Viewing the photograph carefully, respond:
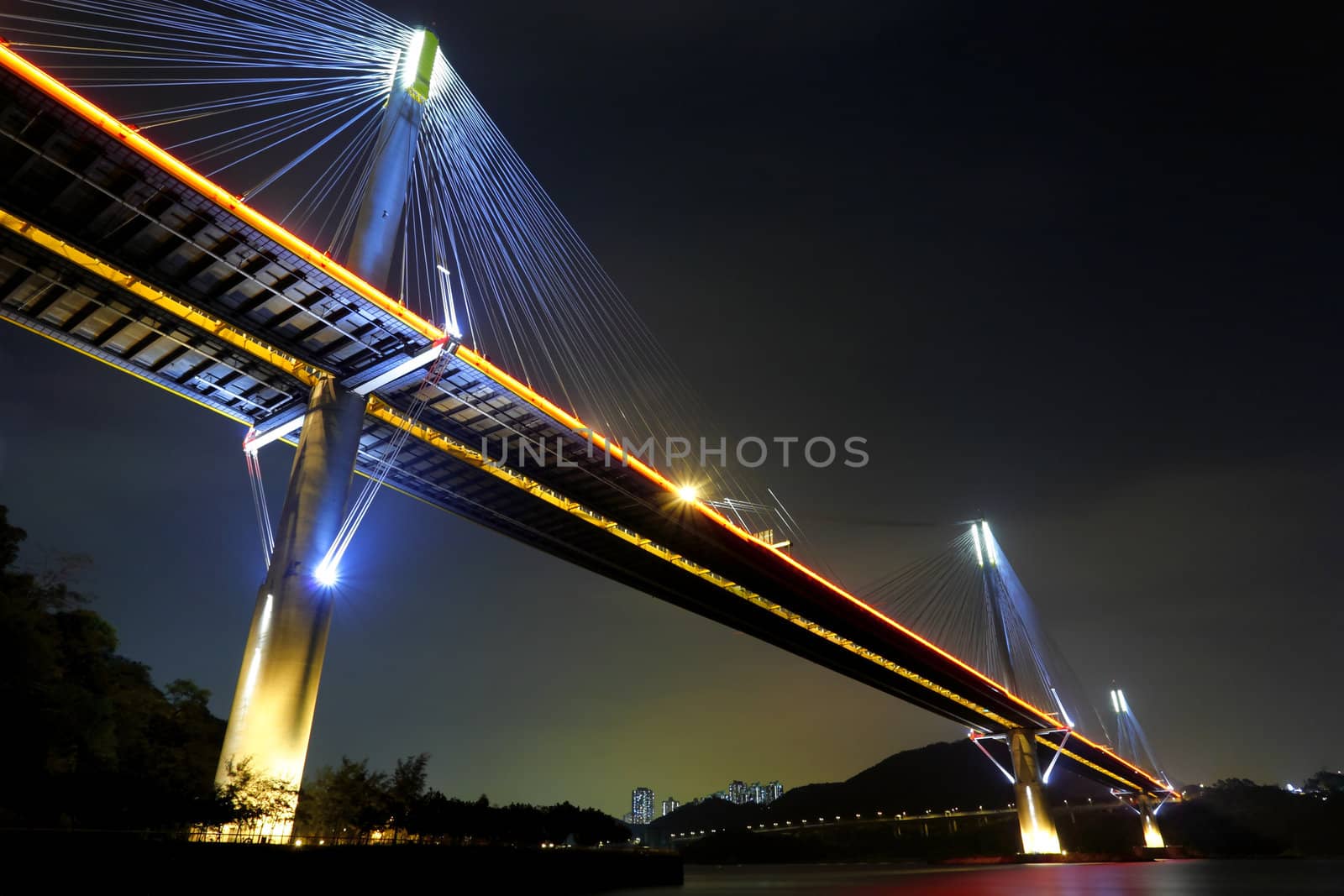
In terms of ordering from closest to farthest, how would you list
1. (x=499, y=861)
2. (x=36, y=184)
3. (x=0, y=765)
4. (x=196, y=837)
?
(x=196, y=837) → (x=0, y=765) → (x=36, y=184) → (x=499, y=861)

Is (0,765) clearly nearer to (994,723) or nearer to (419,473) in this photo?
(419,473)

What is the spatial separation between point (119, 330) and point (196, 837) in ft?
46.4

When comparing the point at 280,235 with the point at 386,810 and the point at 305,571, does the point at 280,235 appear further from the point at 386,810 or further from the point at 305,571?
the point at 386,810

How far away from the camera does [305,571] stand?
Result: 1786cm

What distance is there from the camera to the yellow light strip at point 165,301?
17.1m

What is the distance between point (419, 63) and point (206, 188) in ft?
33.0

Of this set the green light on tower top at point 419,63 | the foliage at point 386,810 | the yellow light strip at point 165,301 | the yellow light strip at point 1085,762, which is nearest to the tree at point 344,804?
the foliage at point 386,810

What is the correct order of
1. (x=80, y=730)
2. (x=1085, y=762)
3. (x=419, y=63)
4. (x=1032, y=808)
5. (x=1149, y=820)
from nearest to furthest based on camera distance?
(x=80, y=730) < (x=419, y=63) < (x=1032, y=808) < (x=1085, y=762) < (x=1149, y=820)

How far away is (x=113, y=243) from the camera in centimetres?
1778

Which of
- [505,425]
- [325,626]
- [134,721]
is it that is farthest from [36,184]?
[134,721]

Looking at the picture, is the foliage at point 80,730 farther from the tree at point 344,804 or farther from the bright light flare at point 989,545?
the bright light flare at point 989,545

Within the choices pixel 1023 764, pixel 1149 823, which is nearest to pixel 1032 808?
pixel 1023 764

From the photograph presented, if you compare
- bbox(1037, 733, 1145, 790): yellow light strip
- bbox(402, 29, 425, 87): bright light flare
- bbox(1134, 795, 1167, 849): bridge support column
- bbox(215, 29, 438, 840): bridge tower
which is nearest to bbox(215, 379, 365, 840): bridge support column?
bbox(215, 29, 438, 840): bridge tower

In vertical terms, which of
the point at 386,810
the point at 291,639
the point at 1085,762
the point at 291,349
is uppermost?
the point at 291,349
